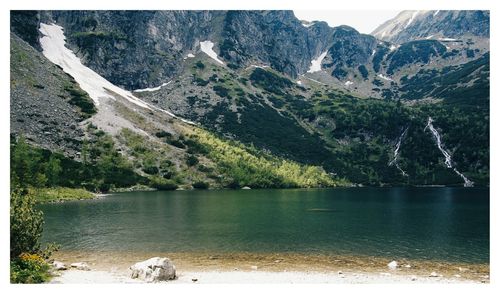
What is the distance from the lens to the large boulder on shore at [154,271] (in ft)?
93.7

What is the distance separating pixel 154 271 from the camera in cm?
2866

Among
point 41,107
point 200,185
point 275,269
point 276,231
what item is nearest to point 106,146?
point 41,107

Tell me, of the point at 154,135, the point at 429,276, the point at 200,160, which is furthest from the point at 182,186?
the point at 429,276

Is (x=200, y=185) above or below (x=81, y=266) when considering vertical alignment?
below

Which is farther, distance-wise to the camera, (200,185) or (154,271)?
(200,185)

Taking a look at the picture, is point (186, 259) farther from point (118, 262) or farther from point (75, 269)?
point (75, 269)

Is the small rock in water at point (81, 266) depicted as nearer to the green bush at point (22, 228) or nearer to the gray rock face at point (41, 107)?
the green bush at point (22, 228)

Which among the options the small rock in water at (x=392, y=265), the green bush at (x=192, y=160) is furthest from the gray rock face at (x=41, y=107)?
the small rock in water at (x=392, y=265)

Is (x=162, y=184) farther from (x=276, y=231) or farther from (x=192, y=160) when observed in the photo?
(x=276, y=231)

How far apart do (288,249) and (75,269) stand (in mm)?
20441

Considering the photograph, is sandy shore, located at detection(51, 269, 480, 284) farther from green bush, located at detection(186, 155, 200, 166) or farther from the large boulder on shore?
green bush, located at detection(186, 155, 200, 166)

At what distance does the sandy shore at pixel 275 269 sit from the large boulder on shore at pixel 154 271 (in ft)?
2.08

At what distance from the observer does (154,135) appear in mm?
188250

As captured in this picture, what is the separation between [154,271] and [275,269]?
10623mm
